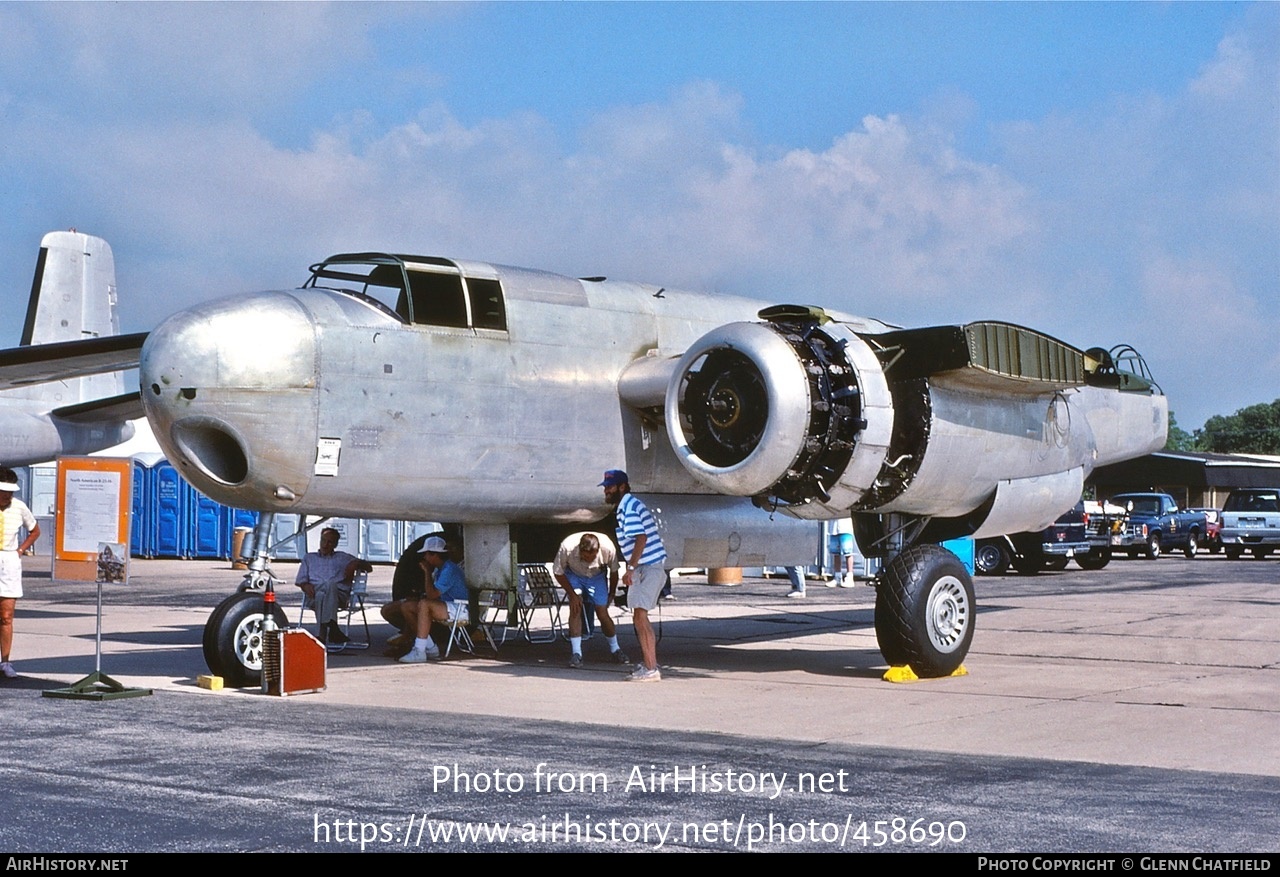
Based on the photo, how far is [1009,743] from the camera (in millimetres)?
8477

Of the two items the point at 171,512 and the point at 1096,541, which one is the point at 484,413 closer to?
the point at 1096,541

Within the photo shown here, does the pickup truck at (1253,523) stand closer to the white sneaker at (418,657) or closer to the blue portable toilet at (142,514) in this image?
the blue portable toilet at (142,514)

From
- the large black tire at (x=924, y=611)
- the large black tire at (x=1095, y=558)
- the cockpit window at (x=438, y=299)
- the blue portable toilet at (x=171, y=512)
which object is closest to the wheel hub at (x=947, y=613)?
the large black tire at (x=924, y=611)

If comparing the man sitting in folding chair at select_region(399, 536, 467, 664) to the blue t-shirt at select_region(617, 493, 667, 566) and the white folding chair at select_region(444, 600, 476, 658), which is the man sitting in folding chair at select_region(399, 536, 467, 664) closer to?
the white folding chair at select_region(444, 600, 476, 658)

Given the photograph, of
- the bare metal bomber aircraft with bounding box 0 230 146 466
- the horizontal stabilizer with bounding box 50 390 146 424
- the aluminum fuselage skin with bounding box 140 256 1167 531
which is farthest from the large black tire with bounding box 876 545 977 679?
the horizontal stabilizer with bounding box 50 390 146 424

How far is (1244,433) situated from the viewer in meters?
132

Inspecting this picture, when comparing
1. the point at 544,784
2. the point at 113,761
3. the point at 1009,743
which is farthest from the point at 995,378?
the point at 113,761

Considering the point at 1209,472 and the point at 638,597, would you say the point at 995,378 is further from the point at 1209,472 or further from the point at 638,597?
the point at 1209,472

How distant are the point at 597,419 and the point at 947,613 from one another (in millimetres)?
3531

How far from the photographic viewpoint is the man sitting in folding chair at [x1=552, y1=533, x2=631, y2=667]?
511 inches

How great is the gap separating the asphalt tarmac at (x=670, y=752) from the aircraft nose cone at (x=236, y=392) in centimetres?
177

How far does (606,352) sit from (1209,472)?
180ft

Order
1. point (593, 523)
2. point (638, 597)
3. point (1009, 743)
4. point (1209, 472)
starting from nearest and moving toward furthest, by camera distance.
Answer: point (1009, 743), point (638, 597), point (593, 523), point (1209, 472)

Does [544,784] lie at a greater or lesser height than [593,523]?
lesser
